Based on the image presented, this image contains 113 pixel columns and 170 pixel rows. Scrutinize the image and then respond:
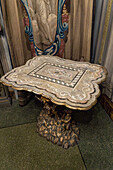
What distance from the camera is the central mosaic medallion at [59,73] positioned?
4.56 feet

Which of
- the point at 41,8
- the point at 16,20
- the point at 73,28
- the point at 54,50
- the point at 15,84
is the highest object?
the point at 41,8

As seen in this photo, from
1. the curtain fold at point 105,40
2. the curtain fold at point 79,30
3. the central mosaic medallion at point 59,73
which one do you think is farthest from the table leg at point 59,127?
the curtain fold at point 79,30

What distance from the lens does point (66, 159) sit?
1.46m

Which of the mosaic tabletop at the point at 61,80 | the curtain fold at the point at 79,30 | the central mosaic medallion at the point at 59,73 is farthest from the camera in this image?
the curtain fold at the point at 79,30

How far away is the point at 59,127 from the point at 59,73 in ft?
2.15

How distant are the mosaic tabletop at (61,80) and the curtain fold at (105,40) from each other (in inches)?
12.5

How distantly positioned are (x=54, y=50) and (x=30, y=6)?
63cm

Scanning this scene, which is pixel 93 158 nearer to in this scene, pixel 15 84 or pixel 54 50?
pixel 15 84

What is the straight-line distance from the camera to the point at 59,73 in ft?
5.06

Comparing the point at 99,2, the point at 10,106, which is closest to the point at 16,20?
the point at 99,2

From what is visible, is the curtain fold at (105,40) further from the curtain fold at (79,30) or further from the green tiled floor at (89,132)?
the green tiled floor at (89,132)

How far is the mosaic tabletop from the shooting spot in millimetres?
1140

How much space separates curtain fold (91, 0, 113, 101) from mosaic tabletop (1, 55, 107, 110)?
1.04ft

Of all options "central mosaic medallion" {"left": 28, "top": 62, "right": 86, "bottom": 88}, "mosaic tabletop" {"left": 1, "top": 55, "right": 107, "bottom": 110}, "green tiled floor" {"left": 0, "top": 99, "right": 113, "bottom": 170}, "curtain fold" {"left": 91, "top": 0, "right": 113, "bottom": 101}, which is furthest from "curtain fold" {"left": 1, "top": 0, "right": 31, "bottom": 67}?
"curtain fold" {"left": 91, "top": 0, "right": 113, "bottom": 101}
